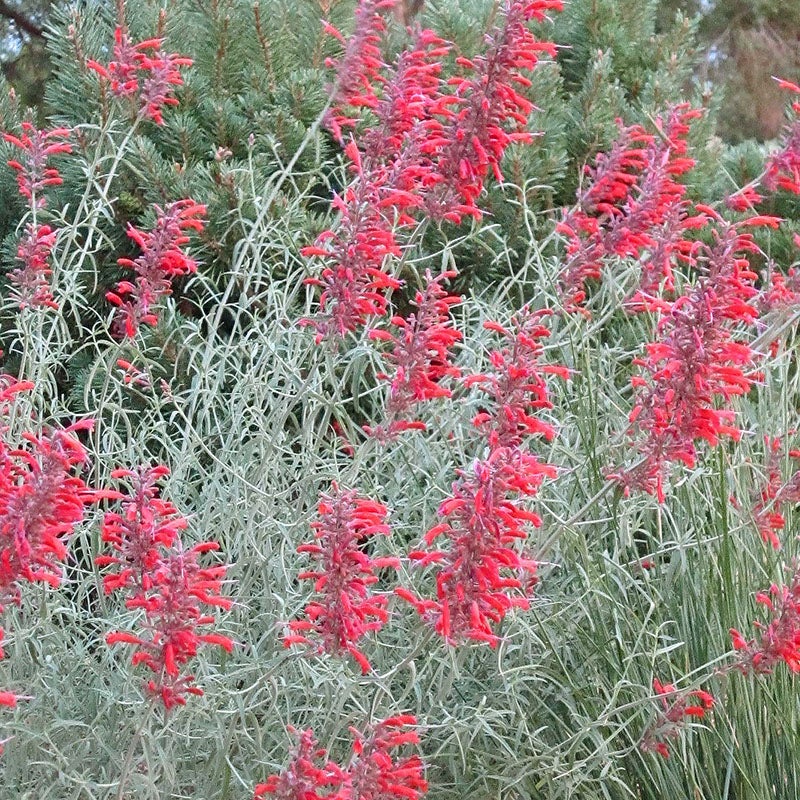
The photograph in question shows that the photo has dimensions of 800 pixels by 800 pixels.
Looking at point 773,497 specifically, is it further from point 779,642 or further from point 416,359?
point 416,359

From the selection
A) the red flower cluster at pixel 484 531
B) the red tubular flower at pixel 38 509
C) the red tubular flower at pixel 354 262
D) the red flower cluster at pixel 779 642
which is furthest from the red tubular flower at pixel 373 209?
the red flower cluster at pixel 779 642

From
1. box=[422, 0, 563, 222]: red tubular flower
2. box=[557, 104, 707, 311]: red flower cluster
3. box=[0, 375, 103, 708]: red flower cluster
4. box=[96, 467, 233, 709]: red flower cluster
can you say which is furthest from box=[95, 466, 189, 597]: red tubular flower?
box=[557, 104, 707, 311]: red flower cluster

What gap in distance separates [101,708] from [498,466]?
48.7 inches

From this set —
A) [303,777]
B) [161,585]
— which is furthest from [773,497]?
[161,585]

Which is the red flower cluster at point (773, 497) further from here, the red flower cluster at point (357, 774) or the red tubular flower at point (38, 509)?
the red tubular flower at point (38, 509)

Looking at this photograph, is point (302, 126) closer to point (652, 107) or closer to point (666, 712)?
point (652, 107)

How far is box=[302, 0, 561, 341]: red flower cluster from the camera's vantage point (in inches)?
94.9

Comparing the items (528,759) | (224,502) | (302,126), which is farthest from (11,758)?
(302,126)

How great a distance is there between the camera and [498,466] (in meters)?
1.97

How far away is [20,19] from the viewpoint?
7.57 meters

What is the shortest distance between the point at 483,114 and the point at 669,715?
4.81ft

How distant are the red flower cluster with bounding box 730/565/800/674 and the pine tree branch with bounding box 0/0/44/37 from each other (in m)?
6.59

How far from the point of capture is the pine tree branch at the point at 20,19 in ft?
24.7

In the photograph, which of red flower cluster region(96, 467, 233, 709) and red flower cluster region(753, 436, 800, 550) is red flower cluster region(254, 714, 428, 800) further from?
red flower cluster region(753, 436, 800, 550)
